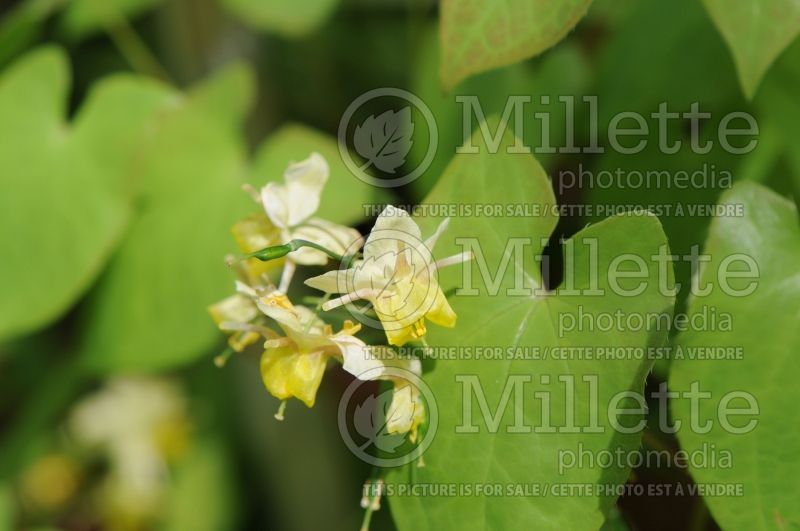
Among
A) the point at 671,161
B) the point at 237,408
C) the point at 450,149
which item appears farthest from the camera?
the point at 237,408

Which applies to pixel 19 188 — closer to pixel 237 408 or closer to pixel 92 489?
pixel 237 408

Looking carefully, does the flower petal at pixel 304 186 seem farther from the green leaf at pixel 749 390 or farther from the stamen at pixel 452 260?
the green leaf at pixel 749 390

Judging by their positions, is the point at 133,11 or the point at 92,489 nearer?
the point at 133,11

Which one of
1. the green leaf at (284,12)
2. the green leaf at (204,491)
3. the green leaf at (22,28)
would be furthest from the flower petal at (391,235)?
the green leaf at (204,491)

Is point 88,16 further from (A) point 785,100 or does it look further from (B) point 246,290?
(A) point 785,100

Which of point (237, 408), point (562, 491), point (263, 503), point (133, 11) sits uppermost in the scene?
point (133, 11)

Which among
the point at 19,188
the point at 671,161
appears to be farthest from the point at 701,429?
the point at 19,188

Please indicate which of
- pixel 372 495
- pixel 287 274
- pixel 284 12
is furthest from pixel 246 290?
pixel 284 12

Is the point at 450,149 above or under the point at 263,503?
above
